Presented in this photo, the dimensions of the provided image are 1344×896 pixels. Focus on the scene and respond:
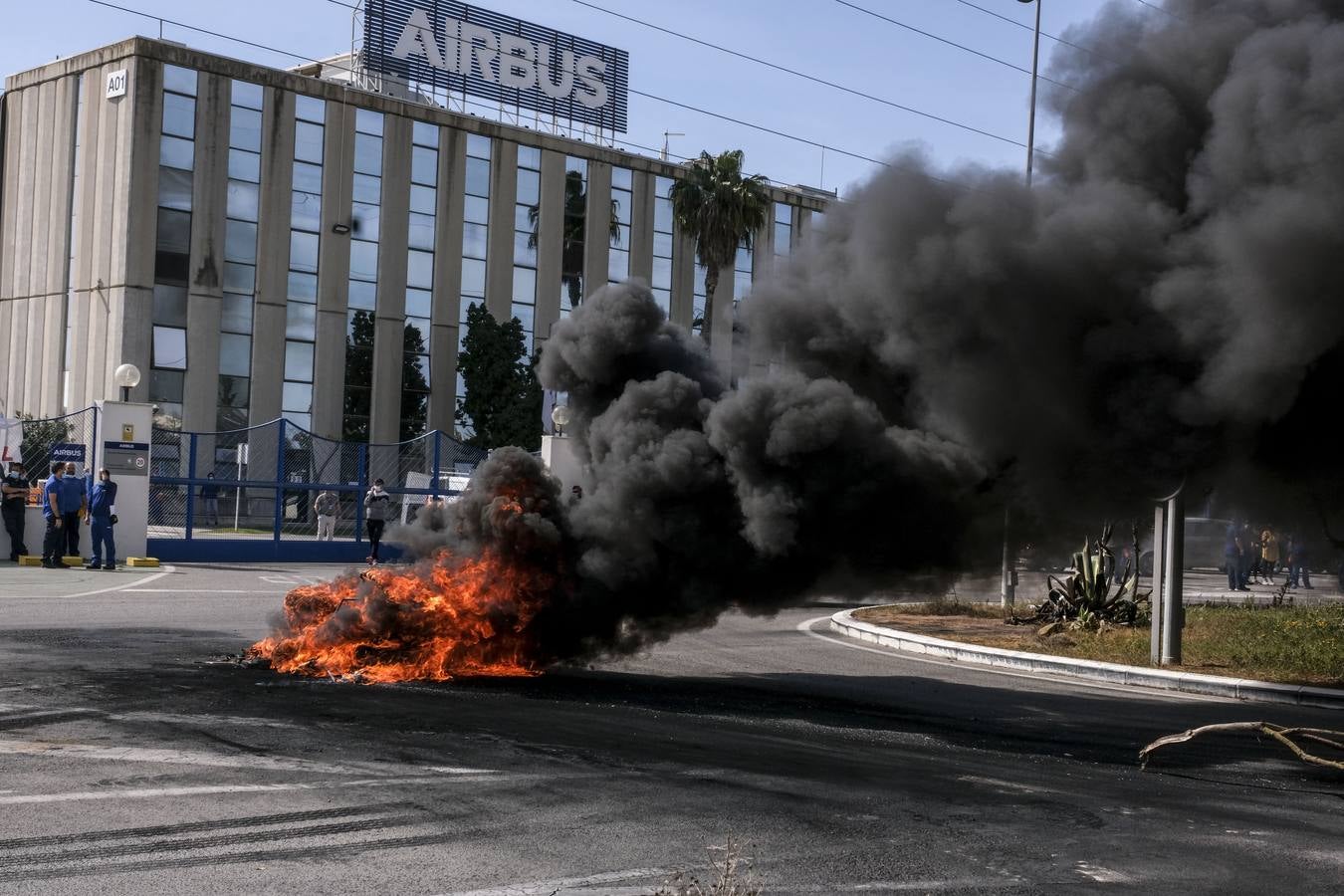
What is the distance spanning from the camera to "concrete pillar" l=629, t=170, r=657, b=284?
51.7m

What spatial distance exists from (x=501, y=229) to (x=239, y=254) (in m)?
9.69

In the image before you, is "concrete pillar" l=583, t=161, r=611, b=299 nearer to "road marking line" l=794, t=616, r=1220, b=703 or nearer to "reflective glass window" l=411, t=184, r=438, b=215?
"reflective glass window" l=411, t=184, r=438, b=215

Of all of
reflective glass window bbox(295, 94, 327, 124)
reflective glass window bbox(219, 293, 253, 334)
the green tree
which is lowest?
the green tree

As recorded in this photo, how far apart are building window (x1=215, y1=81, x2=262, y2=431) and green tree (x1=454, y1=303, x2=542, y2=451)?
762 centimetres

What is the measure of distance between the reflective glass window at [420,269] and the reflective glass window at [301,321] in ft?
12.1

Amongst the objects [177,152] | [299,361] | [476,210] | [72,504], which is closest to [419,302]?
[476,210]

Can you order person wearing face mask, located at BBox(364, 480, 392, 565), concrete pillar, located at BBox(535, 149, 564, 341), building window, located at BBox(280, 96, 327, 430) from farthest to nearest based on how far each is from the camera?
concrete pillar, located at BBox(535, 149, 564, 341) → building window, located at BBox(280, 96, 327, 430) → person wearing face mask, located at BBox(364, 480, 392, 565)

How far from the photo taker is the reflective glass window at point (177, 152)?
134 feet

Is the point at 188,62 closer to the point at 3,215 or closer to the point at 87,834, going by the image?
the point at 3,215

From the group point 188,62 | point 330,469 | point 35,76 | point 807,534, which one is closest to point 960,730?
point 807,534

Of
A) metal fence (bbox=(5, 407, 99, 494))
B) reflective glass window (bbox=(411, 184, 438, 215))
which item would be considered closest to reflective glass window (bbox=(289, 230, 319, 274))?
reflective glass window (bbox=(411, 184, 438, 215))

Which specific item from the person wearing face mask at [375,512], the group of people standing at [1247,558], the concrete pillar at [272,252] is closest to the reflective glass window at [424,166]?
the concrete pillar at [272,252]

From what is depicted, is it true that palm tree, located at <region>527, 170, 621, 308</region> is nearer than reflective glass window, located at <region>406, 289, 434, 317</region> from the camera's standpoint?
No

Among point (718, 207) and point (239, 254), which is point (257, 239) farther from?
point (718, 207)
